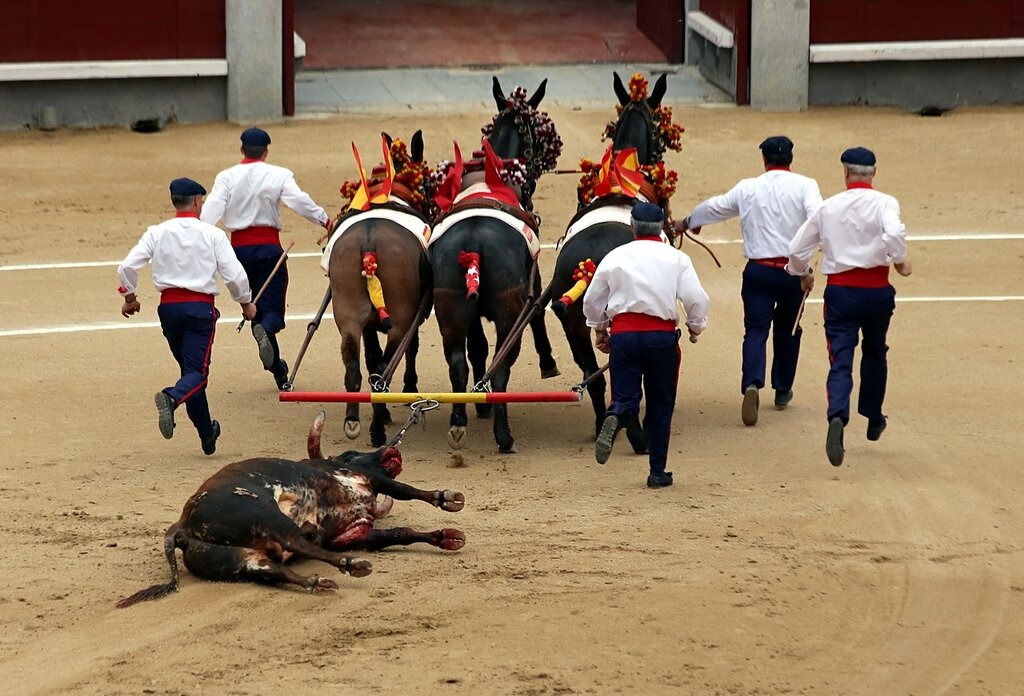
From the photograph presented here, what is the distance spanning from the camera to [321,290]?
49.8ft

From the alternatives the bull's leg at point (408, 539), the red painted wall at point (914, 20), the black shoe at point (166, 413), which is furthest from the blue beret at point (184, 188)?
the red painted wall at point (914, 20)

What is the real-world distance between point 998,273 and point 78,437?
8.44 m

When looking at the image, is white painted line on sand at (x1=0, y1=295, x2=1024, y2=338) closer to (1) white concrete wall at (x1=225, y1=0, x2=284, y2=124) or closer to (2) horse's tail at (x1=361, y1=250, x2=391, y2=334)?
(2) horse's tail at (x1=361, y1=250, x2=391, y2=334)

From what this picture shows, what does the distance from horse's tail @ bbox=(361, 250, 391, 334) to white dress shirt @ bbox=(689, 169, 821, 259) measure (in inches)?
87.3

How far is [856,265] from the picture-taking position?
384 inches

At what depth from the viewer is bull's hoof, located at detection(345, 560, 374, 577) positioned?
7.66 m

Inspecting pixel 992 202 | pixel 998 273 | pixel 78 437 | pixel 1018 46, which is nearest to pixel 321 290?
pixel 78 437

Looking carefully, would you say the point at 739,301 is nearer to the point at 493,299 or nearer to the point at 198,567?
the point at 493,299

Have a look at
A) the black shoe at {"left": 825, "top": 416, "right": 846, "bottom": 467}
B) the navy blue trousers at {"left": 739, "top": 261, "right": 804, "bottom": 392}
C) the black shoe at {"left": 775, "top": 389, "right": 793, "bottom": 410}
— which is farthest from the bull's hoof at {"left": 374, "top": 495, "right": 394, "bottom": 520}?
the black shoe at {"left": 775, "top": 389, "right": 793, "bottom": 410}

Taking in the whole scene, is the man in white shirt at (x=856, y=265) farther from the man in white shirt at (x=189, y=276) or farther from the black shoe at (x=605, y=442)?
the man in white shirt at (x=189, y=276)

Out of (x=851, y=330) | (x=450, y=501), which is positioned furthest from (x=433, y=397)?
(x=851, y=330)

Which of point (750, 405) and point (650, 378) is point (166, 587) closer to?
point (650, 378)

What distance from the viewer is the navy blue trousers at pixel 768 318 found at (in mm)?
11055

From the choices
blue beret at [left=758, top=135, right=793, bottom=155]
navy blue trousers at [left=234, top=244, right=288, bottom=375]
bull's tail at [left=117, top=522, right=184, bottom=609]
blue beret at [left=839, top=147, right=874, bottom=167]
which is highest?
blue beret at [left=758, top=135, right=793, bottom=155]
